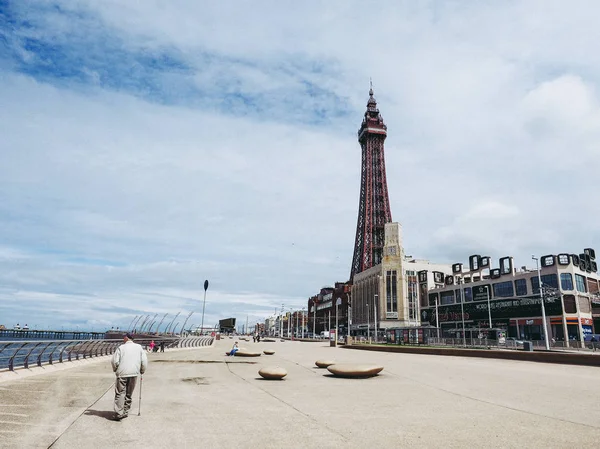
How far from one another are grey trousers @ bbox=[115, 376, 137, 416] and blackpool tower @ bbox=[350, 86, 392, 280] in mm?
148143

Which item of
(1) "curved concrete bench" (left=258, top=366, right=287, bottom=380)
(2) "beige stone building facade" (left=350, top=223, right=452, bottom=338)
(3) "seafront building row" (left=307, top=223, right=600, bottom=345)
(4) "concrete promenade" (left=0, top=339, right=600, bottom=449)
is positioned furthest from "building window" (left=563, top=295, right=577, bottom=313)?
(1) "curved concrete bench" (left=258, top=366, right=287, bottom=380)

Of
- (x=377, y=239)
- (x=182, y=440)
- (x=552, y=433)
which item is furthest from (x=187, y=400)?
(x=377, y=239)

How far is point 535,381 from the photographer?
16.1m

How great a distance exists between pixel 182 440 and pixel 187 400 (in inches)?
164

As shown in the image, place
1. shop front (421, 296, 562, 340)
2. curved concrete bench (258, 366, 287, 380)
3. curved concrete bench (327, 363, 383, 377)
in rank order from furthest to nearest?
shop front (421, 296, 562, 340), curved concrete bench (327, 363, 383, 377), curved concrete bench (258, 366, 287, 380)

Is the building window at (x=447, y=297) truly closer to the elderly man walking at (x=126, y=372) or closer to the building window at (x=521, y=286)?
the building window at (x=521, y=286)

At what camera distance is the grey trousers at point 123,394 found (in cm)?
884

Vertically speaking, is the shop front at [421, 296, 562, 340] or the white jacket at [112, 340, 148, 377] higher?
the shop front at [421, 296, 562, 340]

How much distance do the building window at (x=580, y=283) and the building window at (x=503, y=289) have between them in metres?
11.2

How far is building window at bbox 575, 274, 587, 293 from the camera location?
71969 millimetres

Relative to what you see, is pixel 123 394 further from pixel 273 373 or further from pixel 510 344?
pixel 510 344

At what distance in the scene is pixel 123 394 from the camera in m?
9.03

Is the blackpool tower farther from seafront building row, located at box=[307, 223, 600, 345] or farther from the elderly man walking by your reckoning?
the elderly man walking

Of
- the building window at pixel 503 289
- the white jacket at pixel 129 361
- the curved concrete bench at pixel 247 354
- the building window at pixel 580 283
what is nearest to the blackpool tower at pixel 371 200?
the building window at pixel 503 289
